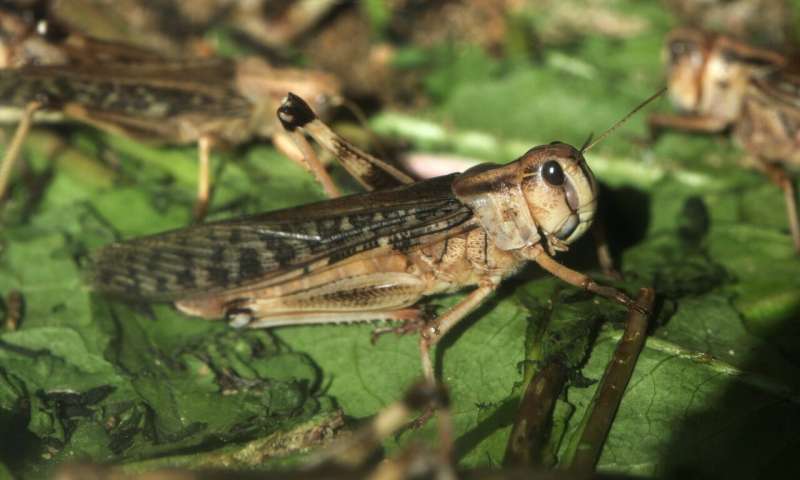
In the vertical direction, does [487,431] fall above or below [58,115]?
below

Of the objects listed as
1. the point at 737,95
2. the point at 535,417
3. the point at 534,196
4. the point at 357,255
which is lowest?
the point at 535,417

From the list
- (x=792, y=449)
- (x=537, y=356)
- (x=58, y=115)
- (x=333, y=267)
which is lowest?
(x=792, y=449)

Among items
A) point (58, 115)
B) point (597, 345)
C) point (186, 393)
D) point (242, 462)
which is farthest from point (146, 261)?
point (597, 345)

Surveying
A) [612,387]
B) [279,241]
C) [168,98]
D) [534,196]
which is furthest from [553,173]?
[168,98]

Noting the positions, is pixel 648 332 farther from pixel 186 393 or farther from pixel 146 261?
pixel 146 261

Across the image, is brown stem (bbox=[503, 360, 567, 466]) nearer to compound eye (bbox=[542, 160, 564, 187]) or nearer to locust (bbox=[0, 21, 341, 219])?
compound eye (bbox=[542, 160, 564, 187])

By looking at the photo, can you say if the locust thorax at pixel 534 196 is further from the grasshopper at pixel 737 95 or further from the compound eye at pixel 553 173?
the grasshopper at pixel 737 95

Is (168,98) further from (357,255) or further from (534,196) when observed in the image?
(534,196)
